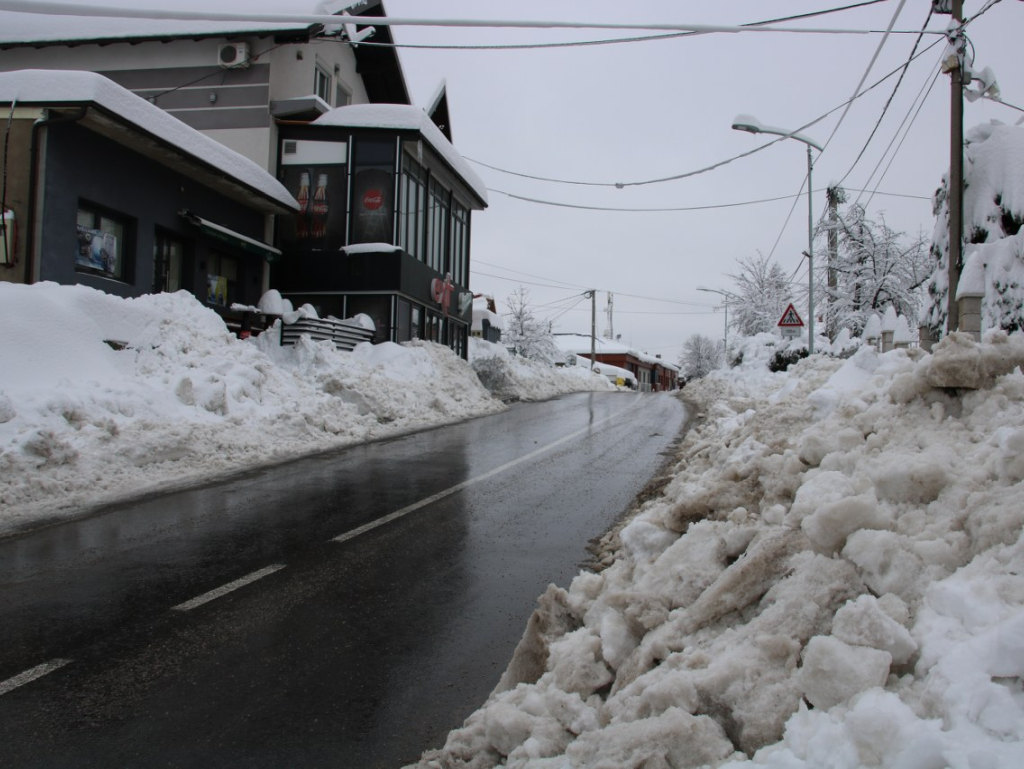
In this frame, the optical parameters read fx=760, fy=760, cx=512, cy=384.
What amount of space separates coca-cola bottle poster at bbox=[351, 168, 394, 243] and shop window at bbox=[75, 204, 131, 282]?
762 cm

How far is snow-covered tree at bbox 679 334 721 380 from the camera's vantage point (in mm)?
82562

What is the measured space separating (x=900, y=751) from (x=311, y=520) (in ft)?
20.2

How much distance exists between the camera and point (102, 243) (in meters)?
16.1

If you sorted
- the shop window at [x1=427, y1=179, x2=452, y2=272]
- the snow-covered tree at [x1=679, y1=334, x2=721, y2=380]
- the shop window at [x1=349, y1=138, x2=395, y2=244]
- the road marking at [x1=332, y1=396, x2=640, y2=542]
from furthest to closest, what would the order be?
the snow-covered tree at [x1=679, y1=334, x2=721, y2=380] < the shop window at [x1=427, y1=179, x2=452, y2=272] < the shop window at [x1=349, y1=138, x2=395, y2=244] < the road marking at [x1=332, y1=396, x2=640, y2=542]

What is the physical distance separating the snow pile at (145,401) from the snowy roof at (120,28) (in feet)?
32.7

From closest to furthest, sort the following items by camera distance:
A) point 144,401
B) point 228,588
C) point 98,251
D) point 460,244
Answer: point 228,588
point 144,401
point 98,251
point 460,244

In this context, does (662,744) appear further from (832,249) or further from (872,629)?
(832,249)

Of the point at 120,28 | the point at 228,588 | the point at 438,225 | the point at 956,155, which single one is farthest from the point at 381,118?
the point at 228,588

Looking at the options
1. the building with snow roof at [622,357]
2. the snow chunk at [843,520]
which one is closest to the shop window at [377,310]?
the snow chunk at [843,520]

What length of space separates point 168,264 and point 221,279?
2110mm

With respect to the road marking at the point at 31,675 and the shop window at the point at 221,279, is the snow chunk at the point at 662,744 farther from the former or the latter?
the shop window at the point at 221,279

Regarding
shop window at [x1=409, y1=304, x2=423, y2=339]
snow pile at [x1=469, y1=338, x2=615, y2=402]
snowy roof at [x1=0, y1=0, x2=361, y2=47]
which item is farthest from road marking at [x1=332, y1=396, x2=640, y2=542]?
snowy roof at [x1=0, y1=0, x2=361, y2=47]

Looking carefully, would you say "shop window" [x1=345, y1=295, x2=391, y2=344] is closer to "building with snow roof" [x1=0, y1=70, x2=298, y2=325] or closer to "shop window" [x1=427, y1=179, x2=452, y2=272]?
"building with snow roof" [x1=0, y1=70, x2=298, y2=325]

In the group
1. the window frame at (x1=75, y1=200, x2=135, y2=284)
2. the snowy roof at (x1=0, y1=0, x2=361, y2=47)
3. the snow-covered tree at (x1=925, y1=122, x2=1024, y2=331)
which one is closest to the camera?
the snow-covered tree at (x1=925, y1=122, x2=1024, y2=331)
